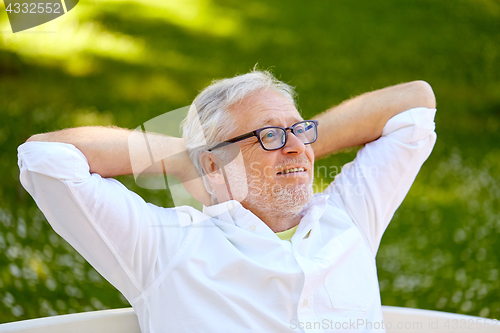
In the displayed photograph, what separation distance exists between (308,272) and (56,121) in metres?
2.84

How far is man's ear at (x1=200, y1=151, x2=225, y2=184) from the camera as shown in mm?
1661

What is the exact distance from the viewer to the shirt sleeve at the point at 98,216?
46.3 inches

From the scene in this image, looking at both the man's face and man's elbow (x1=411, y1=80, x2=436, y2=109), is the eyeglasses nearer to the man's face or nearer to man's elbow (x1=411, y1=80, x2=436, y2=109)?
the man's face

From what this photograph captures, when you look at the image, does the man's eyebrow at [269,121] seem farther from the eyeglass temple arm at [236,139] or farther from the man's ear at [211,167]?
the man's ear at [211,167]

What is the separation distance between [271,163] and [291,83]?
2.47m

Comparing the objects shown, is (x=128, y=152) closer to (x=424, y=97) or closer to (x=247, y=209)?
(x=247, y=209)

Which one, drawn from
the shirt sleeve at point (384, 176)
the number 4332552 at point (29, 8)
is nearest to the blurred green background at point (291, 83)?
the number 4332552 at point (29, 8)

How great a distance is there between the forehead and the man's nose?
0.23ft

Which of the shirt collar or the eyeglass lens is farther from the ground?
the eyeglass lens

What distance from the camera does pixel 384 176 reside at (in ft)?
5.43

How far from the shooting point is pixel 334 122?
1784 mm

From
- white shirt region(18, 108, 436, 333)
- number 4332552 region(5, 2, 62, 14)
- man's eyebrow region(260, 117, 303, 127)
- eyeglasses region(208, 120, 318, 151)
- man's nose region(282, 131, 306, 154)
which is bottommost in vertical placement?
white shirt region(18, 108, 436, 333)

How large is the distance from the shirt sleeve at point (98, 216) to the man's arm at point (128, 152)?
60 mm

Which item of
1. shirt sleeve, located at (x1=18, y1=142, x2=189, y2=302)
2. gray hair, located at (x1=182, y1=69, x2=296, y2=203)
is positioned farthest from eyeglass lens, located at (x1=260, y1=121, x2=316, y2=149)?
shirt sleeve, located at (x1=18, y1=142, x2=189, y2=302)
